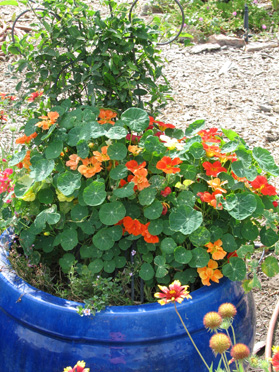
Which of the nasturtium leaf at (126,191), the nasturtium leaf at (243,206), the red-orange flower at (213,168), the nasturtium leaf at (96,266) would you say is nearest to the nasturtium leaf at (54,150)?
the nasturtium leaf at (126,191)

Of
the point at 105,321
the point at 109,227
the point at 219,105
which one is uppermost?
the point at 109,227

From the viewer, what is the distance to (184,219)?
1370 millimetres

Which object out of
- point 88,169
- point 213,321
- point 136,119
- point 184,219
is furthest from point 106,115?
point 213,321

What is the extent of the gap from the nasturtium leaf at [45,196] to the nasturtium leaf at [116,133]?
260mm

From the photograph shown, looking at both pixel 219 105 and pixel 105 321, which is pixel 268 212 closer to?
pixel 105 321

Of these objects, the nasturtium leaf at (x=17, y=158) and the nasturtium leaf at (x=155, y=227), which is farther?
the nasturtium leaf at (x=17, y=158)

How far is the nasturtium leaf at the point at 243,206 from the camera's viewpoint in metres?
1.35

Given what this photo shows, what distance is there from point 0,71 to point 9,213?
9.38 feet

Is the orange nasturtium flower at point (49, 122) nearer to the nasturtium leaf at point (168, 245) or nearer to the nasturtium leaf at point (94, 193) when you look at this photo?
the nasturtium leaf at point (94, 193)

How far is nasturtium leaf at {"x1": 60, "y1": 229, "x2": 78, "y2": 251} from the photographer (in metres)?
1.43

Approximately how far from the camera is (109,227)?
144 centimetres

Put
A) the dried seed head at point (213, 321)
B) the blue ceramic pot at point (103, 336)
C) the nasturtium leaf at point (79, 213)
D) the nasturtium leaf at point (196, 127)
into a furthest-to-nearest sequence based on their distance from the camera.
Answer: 1. the nasturtium leaf at point (196, 127)
2. the nasturtium leaf at point (79, 213)
3. the blue ceramic pot at point (103, 336)
4. the dried seed head at point (213, 321)

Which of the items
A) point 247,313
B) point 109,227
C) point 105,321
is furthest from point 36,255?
point 247,313

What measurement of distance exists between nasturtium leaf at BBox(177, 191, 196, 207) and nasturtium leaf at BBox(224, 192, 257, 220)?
11 centimetres
